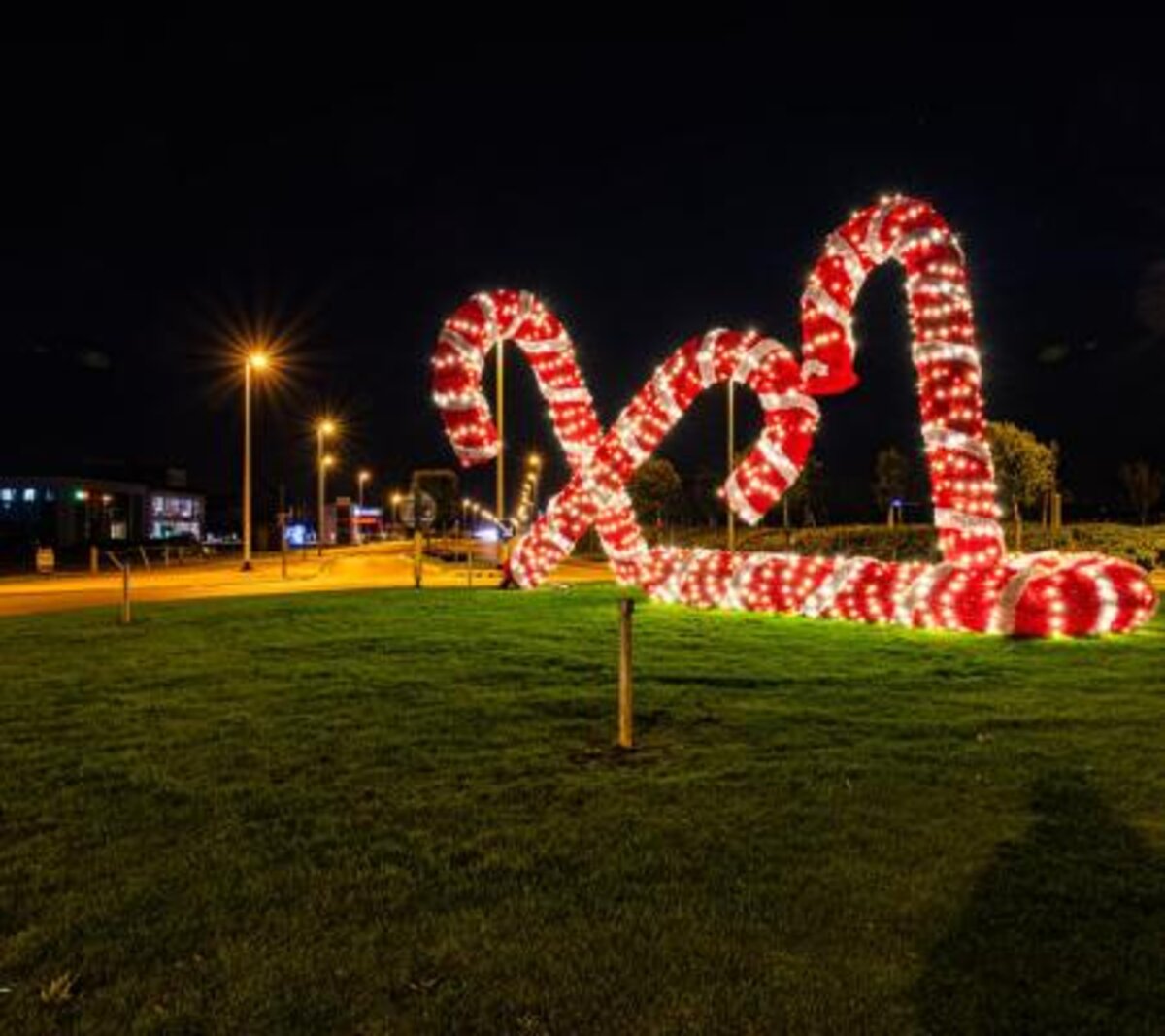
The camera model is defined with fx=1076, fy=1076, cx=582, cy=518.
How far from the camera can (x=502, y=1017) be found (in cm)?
366

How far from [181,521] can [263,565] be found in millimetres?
67078

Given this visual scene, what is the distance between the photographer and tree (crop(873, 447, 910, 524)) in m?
57.3

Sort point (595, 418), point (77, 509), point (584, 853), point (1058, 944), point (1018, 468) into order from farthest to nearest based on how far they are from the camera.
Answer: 1. point (77, 509)
2. point (1018, 468)
3. point (595, 418)
4. point (584, 853)
5. point (1058, 944)

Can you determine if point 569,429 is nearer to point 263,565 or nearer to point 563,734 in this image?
point 563,734

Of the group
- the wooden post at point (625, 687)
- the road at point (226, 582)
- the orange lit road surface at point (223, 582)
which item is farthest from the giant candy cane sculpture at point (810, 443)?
the wooden post at point (625, 687)

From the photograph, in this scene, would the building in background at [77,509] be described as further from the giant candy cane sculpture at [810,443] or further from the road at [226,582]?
the giant candy cane sculpture at [810,443]

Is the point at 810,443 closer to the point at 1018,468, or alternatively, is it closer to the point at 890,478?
the point at 1018,468

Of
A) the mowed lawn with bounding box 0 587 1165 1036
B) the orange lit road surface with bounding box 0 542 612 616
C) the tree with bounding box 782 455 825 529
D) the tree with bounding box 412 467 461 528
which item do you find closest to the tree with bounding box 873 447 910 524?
the tree with bounding box 782 455 825 529

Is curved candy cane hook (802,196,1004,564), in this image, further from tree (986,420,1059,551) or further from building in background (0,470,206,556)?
building in background (0,470,206,556)

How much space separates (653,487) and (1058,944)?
51.6 m

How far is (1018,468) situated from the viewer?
129 ft

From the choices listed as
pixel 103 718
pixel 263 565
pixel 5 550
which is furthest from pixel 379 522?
pixel 103 718

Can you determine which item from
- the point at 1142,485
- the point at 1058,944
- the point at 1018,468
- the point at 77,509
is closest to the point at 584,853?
the point at 1058,944

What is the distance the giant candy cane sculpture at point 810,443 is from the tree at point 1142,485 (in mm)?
48310
